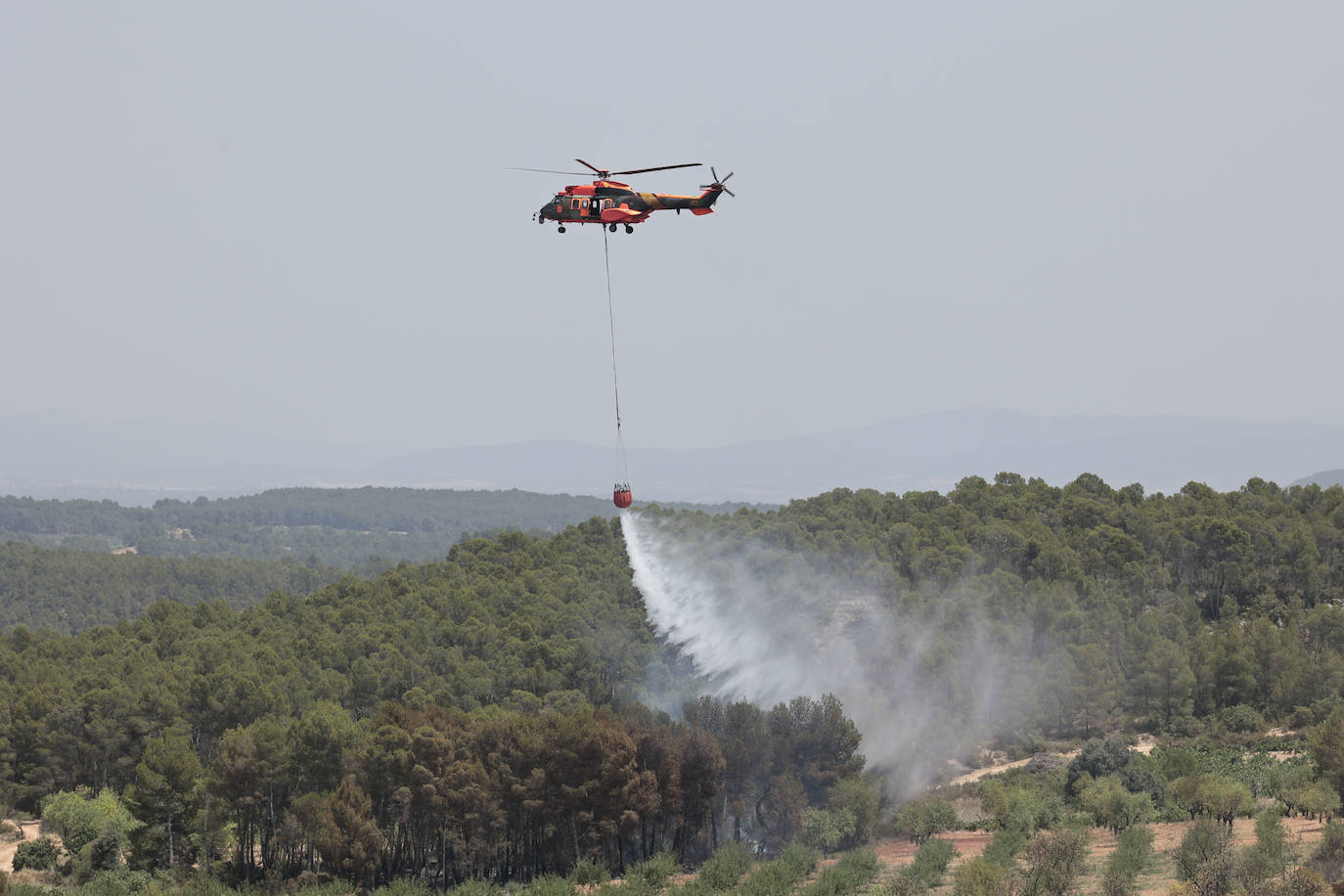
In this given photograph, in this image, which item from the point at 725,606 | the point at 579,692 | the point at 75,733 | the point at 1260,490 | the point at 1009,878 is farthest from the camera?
the point at 1260,490

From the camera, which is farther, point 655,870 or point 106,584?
point 106,584

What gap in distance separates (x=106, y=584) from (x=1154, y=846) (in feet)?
489

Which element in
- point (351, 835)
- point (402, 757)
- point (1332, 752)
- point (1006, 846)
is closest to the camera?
point (1006, 846)

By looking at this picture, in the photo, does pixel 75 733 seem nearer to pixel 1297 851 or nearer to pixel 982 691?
pixel 982 691

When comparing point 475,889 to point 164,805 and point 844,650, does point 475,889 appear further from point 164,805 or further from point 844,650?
point 844,650

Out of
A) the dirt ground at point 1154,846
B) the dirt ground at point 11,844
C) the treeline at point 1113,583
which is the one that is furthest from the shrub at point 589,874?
the treeline at point 1113,583

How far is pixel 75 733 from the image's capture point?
233 feet

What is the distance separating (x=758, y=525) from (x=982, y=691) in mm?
41127

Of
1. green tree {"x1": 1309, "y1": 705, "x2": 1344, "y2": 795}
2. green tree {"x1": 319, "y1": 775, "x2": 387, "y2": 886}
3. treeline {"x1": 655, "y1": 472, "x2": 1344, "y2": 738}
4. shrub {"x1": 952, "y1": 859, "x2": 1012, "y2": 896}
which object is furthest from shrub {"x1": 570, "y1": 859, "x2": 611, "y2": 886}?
treeline {"x1": 655, "y1": 472, "x2": 1344, "y2": 738}

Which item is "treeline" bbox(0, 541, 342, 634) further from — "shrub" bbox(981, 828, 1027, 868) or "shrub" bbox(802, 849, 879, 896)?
"shrub" bbox(981, 828, 1027, 868)

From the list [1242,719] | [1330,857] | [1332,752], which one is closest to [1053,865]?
[1330,857]

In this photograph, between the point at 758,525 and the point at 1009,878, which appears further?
the point at 758,525

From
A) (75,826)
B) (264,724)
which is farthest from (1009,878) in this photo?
(75,826)

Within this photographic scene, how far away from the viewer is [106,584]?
16450 cm
